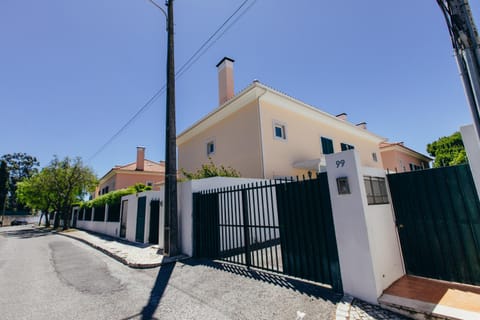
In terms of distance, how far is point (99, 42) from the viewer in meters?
8.88

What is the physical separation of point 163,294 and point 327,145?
1392 centimetres

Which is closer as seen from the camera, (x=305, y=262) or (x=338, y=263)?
(x=338, y=263)

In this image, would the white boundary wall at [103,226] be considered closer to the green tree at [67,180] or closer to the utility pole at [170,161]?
the green tree at [67,180]

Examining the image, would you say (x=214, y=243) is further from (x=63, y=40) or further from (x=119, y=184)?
(x=119, y=184)

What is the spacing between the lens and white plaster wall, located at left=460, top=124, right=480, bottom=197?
9.46 ft

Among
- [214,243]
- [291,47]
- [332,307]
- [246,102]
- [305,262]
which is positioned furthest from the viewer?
[246,102]

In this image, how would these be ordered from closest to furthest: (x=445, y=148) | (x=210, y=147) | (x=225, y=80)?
(x=225, y=80)
(x=210, y=147)
(x=445, y=148)

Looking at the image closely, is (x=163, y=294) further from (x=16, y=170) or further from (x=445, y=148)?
(x=16, y=170)

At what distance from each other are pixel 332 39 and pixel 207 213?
8038mm

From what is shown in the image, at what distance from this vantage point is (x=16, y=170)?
5834cm

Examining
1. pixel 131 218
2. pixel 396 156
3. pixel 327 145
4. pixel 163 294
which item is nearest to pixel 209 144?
pixel 131 218

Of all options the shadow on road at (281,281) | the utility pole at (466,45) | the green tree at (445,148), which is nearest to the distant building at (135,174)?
the shadow on road at (281,281)

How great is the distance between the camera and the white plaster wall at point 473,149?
2885mm

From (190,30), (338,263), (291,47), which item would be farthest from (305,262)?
(190,30)
